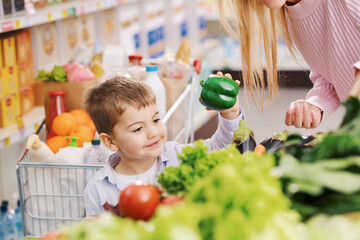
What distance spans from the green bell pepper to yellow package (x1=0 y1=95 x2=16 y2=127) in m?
1.85

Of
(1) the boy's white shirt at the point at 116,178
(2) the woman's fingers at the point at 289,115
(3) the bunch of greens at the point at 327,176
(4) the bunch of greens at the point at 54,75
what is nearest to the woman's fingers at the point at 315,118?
(2) the woman's fingers at the point at 289,115

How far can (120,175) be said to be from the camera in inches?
71.3

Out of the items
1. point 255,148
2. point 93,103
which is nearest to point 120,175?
point 93,103

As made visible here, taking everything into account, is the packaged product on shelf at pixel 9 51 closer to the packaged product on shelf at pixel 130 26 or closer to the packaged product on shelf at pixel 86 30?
the packaged product on shelf at pixel 86 30

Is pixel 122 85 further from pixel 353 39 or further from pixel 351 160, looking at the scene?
pixel 351 160

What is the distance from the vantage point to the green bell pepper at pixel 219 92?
1483 millimetres

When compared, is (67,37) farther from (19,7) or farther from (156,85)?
(156,85)

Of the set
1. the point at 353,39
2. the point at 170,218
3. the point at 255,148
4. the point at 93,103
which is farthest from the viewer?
the point at 93,103

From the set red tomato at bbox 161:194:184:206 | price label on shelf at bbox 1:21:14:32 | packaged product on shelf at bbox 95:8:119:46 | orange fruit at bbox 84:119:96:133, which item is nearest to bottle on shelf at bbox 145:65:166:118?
orange fruit at bbox 84:119:96:133

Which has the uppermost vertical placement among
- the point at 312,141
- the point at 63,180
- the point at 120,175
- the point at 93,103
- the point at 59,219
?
the point at 312,141

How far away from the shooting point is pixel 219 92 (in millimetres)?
1482

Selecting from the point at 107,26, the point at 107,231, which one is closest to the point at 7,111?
the point at 107,26

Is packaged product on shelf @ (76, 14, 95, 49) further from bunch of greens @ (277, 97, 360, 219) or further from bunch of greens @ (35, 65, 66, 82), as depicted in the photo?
bunch of greens @ (277, 97, 360, 219)

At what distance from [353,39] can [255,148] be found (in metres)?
0.70
